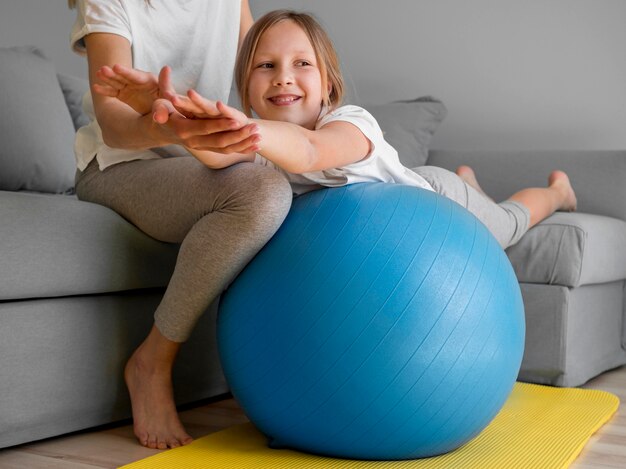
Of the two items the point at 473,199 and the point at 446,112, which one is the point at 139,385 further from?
the point at 446,112

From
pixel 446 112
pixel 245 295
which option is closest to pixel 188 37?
pixel 245 295

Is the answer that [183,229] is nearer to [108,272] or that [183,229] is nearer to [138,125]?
[108,272]

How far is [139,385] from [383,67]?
2204mm

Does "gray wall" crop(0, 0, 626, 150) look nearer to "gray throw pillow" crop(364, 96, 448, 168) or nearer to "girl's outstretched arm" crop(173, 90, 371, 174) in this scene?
"gray throw pillow" crop(364, 96, 448, 168)

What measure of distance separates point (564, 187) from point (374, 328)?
1.53m

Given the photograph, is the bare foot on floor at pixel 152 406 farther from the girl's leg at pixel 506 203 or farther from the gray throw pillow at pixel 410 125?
the gray throw pillow at pixel 410 125

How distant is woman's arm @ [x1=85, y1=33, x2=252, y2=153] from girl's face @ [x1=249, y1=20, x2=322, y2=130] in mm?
293

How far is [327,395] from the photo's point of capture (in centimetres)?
142

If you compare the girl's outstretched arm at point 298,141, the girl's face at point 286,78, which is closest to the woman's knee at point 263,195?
the girl's outstretched arm at point 298,141

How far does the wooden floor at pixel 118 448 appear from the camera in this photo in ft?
5.16

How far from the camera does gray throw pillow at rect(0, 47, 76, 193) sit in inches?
101

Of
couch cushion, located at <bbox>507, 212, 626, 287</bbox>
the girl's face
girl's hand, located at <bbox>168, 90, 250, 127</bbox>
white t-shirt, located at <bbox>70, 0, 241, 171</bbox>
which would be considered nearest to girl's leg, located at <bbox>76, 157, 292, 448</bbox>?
white t-shirt, located at <bbox>70, 0, 241, 171</bbox>

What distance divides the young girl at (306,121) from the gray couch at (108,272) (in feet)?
0.88

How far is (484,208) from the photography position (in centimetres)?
224
